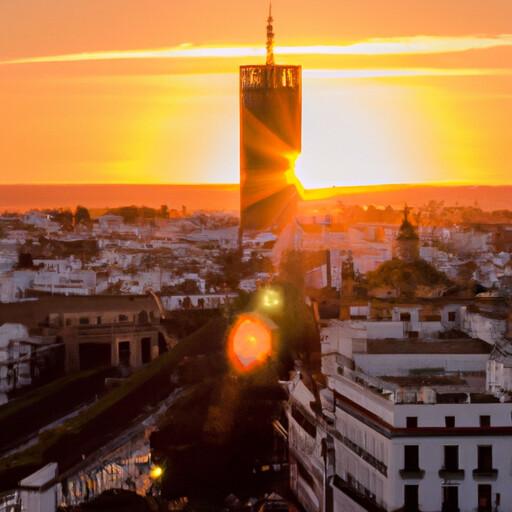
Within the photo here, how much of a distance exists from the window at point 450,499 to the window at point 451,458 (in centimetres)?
16

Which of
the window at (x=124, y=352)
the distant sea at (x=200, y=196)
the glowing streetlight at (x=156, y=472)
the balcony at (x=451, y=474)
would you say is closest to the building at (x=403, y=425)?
the balcony at (x=451, y=474)

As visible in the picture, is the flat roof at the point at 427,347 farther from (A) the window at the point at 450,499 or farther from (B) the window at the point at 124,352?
(B) the window at the point at 124,352

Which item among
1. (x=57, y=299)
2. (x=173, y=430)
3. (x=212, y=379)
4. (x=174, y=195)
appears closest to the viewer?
(x=173, y=430)

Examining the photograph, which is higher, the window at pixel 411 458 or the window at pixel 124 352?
the window at pixel 124 352

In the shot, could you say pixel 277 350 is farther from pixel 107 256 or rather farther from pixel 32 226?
pixel 32 226

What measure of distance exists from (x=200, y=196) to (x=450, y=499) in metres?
65.4

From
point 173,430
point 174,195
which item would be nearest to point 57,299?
point 173,430

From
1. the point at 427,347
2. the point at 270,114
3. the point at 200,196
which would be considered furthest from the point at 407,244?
the point at 200,196

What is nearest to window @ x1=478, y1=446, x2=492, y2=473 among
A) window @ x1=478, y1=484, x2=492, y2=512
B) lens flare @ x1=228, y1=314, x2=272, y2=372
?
window @ x1=478, y1=484, x2=492, y2=512

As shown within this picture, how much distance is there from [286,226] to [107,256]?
5.68 m

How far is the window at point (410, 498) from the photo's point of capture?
15680 millimetres

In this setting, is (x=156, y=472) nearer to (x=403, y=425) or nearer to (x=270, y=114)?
(x=403, y=425)

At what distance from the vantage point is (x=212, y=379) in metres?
24.4

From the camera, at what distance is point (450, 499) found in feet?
51.4
